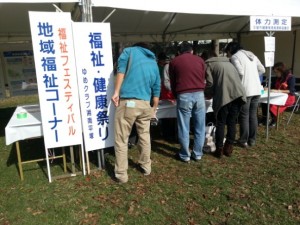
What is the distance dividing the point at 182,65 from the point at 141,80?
0.71m

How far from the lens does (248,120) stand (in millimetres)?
4527

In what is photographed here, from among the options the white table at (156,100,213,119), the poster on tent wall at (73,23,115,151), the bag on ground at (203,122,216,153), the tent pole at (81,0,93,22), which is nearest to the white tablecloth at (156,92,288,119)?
the white table at (156,100,213,119)

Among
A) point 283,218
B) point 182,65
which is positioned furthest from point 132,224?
point 182,65

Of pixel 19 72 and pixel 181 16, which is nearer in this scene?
pixel 181 16

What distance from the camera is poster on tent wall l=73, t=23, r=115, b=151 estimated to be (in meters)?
3.34

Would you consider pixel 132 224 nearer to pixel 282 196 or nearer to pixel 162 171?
pixel 162 171

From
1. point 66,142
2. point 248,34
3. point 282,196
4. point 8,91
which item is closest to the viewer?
point 282,196

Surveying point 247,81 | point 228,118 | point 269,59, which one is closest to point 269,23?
point 269,59

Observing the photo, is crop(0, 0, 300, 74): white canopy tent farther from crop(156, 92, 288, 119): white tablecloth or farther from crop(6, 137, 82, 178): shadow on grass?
crop(6, 137, 82, 178): shadow on grass

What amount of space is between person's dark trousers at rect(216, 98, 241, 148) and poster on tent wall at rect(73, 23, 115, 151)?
1541 millimetres

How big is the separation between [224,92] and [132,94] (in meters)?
1.36

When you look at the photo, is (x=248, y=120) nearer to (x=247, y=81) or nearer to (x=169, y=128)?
(x=247, y=81)

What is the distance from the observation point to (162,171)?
151 inches

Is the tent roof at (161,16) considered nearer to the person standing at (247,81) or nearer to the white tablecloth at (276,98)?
the person standing at (247,81)
